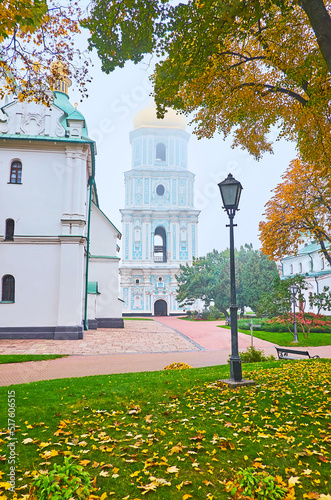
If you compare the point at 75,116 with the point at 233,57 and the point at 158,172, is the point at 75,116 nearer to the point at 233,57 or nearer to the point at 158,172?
the point at 233,57

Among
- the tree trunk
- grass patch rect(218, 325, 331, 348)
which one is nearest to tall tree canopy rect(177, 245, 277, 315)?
grass patch rect(218, 325, 331, 348)

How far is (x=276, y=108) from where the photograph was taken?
9.85m

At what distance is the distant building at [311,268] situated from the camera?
128 ft

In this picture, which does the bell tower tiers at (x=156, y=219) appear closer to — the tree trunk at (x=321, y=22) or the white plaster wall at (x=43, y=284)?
the white plaster wall at (x=43, y=284)

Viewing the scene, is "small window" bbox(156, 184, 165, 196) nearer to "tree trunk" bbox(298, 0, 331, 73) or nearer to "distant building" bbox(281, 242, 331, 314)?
"distant building" bbox(281, 242, 331, 314)

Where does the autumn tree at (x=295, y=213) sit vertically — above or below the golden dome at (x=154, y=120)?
below

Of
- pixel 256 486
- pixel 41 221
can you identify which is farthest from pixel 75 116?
pixel 256 486

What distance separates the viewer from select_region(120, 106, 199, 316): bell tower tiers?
48.9m

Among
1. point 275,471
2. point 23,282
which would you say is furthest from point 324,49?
point 23,282

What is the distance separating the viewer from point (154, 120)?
54.0m

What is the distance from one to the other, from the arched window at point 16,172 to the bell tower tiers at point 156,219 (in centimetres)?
2974

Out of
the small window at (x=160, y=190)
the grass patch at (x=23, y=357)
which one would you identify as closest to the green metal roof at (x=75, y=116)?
the grass patch at (x=23, y=357)

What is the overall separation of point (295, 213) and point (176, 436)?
14882mm

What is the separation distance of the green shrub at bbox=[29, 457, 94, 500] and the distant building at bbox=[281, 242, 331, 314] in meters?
34.5
